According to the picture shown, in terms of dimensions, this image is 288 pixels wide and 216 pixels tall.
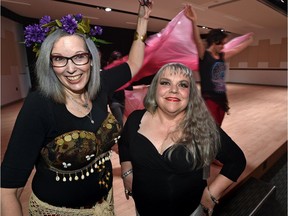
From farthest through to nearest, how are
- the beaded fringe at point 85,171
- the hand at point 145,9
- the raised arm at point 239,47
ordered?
the raised arm at point 239,47
the hand at point 145,9
the beaded fringe at point 85,171

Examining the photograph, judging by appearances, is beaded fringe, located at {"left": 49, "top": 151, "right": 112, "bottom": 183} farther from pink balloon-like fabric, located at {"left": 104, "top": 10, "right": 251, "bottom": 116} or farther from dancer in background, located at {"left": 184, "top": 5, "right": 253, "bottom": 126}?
dancer in background, located at {"left": 184, "top": 5, "right": 253, "bottom": 126}

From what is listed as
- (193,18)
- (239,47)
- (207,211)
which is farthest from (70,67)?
(239,47)

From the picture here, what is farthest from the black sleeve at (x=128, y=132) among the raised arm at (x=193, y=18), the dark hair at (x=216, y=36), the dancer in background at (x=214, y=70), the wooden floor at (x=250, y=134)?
the dark hair at (x=216, y=36)

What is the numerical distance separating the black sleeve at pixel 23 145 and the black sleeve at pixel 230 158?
0.85 meters

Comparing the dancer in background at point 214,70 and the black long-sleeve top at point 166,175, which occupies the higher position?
the dancer in background at point 214,70

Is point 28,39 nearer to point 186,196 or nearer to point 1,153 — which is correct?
point 186,196

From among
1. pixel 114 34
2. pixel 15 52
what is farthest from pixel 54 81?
pixel 114 34

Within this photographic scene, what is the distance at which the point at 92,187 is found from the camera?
1.00m

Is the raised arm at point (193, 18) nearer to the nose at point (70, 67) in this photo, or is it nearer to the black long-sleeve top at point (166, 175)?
the black long-sleeve top at point (166, 175)

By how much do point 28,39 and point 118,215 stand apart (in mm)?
1549

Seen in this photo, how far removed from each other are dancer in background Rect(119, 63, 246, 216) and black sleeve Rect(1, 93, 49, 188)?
19.1 inches

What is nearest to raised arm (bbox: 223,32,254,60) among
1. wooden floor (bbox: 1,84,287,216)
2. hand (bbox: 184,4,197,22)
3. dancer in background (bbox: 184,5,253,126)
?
dancer in background (bbox: 184,5,253,126)

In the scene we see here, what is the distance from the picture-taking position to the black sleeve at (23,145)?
2.64 ft

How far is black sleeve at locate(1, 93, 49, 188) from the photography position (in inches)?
31.7
